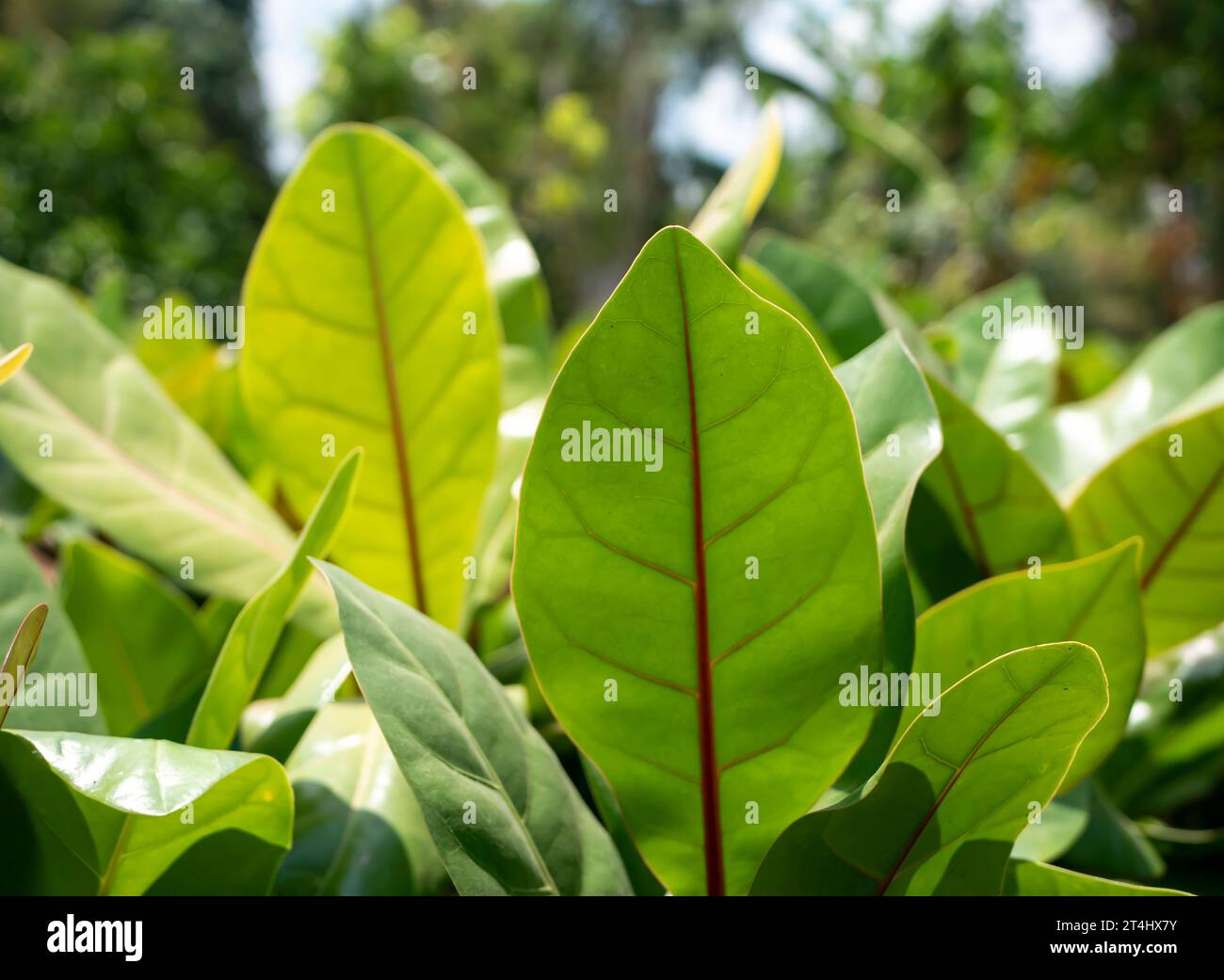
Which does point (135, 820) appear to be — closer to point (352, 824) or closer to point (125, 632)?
point (352, 824)

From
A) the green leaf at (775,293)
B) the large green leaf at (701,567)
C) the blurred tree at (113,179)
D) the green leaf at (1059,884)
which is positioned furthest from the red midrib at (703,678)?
the blurred tree at (113,179)

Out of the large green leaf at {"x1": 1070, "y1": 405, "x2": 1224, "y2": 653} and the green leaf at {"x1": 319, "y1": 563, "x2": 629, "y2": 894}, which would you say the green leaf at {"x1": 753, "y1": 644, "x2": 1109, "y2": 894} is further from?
the large green leaf at {"x1": 1070, "y1": 405, "x2": 1224, "y2": 653}

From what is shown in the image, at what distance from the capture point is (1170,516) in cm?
47

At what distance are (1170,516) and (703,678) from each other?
287 millimetres

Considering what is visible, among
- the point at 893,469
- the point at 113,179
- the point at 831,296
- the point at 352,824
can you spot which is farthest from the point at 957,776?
the point at 113,179

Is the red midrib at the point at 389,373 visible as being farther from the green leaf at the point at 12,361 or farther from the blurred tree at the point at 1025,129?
the blurred tree at the point at 1025,129

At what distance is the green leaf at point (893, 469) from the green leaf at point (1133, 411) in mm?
295

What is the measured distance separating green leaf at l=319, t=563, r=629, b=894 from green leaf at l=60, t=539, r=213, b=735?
0.90ft

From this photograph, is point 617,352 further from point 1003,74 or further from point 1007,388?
point 1003,74

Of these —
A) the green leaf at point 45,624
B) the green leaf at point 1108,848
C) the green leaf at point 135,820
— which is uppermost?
A: the green leaf at point 45,624

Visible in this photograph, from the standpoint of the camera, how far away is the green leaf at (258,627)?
1.12 ft

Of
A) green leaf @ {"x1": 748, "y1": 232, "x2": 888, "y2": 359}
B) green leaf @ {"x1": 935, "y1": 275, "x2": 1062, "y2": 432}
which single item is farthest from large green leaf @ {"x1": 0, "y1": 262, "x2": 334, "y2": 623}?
green leaf @ {"x1": 935, "y1": 275, "x2": 1062, "y2": 432}

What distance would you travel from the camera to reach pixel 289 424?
492 mm

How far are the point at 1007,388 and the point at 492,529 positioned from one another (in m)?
0.35
